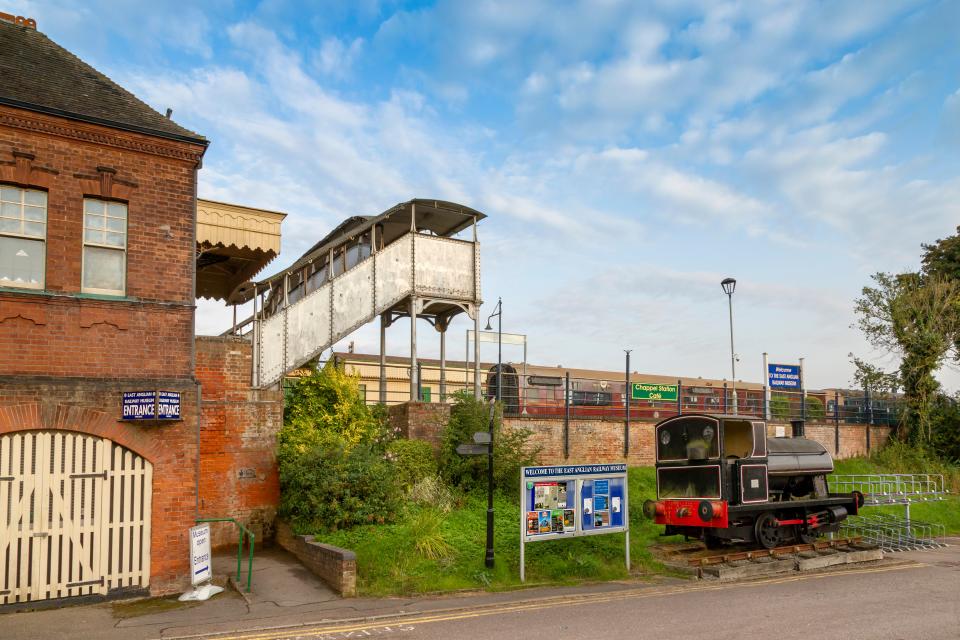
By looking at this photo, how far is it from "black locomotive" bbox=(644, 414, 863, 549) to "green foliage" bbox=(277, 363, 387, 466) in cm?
664

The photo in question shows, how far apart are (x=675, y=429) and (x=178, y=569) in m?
10.2

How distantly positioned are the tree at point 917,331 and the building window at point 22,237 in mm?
28747

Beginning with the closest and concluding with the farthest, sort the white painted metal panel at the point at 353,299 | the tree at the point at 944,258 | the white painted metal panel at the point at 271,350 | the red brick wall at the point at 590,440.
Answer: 1. the white painted metal panel at the point at 271,350
2. the white painted metal panel at the point at 353,299
3. the red brick wall at the point at 590,440
4. the tree at the point at 944,258

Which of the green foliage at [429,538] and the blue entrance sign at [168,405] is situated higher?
the blue entrance sign at [168,405]

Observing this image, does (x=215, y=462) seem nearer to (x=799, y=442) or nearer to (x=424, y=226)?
(x=424, y=226)

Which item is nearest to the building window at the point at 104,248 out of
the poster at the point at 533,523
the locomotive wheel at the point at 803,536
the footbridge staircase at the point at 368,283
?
the footbridge staircase at the point at 368,283

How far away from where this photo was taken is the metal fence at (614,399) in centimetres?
2158

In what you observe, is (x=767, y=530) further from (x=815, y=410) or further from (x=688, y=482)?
(x=815, y=410)

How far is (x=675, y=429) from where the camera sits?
16328mm

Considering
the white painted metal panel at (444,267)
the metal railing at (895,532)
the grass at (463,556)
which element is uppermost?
the white painted metal panel at (444,267)

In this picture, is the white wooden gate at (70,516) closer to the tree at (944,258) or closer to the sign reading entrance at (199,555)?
the sign reading entrance at (199,555)

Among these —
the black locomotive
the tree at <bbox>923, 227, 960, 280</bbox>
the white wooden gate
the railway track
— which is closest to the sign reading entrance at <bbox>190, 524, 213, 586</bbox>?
the white wooden gate

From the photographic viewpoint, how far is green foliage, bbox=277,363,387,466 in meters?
17.1

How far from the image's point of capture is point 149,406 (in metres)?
12.2
